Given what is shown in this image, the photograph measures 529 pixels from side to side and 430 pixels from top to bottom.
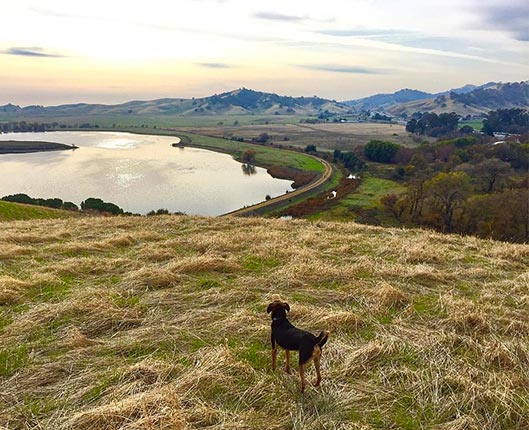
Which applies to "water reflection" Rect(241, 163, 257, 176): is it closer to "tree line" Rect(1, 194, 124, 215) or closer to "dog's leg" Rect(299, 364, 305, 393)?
"tree line" Rect(1, 194, 124, 215)

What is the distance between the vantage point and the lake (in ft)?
225

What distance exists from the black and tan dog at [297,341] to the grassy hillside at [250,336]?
0.45m

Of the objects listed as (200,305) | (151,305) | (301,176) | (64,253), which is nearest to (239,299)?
(200,305)

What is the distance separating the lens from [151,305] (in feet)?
27.1

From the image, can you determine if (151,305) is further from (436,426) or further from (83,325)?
(436,426)

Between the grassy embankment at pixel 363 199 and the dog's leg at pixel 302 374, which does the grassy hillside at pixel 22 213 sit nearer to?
the dog's leg at pixel 302 374

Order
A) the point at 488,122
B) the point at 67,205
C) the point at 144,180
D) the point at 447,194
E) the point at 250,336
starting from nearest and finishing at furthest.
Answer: the point at 250,336, the point at 447,194, the point at 67,205, the point at 144,180, the point at 488,122

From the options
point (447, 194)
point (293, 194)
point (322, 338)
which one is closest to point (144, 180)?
point (293, 194)

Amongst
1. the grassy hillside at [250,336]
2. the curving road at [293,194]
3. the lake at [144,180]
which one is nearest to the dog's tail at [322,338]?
the grassy hillside at [250,336]

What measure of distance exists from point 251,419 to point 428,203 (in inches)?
2118

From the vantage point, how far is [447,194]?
5034 centimetres

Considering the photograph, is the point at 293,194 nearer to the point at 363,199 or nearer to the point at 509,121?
the point at 363,199

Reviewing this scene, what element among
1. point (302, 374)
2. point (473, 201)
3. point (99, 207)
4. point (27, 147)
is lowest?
point (473, 201)

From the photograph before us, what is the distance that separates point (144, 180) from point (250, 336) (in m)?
83.2
